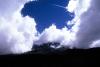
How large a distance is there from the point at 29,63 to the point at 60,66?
91.5 ft

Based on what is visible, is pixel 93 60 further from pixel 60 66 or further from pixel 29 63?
pixel 29 63

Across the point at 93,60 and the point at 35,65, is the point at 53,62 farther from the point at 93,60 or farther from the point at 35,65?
the point at 93,60

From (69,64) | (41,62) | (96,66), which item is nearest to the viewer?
(96,66)

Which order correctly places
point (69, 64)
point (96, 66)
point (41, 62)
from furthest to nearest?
point (41, 62) < point (69, 64) < point (96, 66)

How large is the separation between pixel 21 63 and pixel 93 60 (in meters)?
58.1

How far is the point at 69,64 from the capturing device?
186 m

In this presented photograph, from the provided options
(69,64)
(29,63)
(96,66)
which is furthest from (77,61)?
(29,63)

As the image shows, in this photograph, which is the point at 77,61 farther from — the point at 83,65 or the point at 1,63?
the point at 1,63

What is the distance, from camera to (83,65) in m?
181

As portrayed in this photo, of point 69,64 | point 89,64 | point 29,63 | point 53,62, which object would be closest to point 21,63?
point 29,63

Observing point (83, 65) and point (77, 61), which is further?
point (77, 61)

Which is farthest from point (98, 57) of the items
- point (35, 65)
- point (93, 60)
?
point (35, 65)

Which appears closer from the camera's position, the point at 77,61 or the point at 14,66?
the point at 14,66

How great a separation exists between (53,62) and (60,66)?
16.2 m
